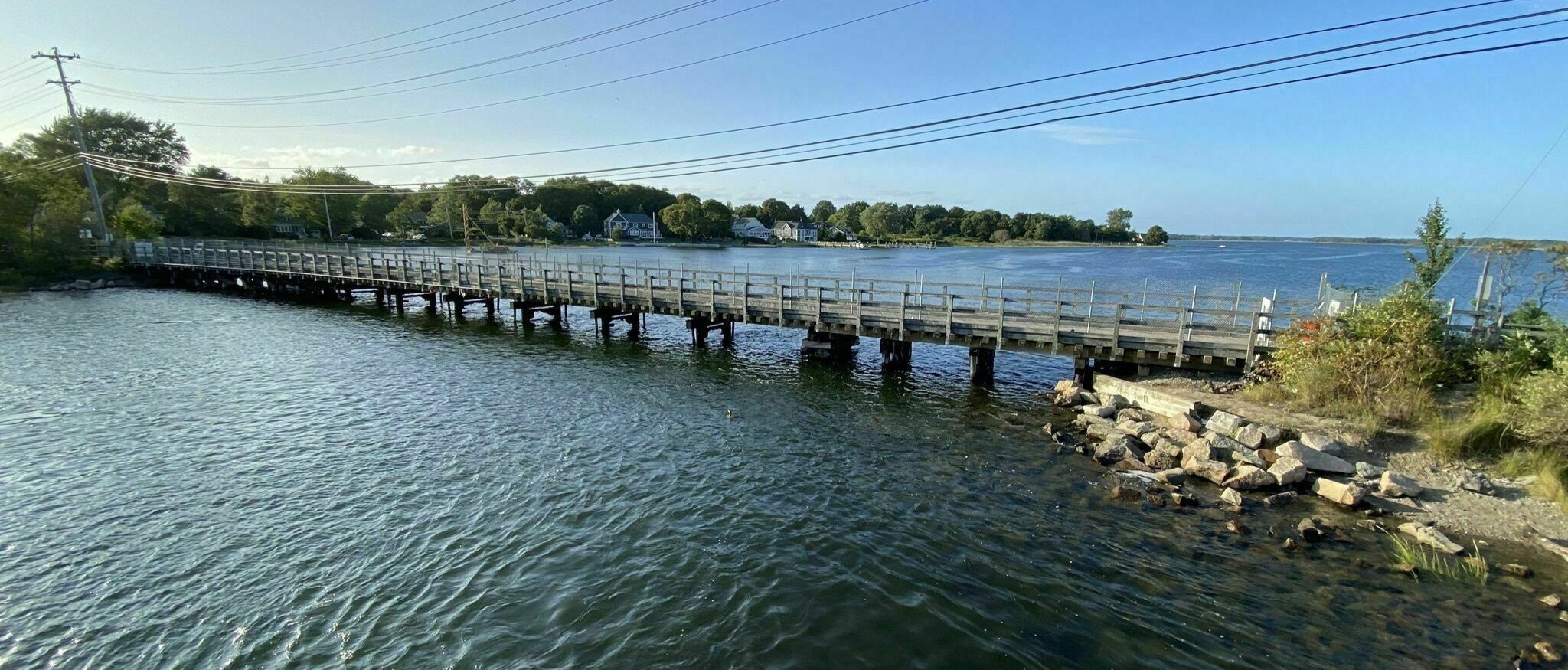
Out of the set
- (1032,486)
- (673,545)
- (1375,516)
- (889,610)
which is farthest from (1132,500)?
(673,545)

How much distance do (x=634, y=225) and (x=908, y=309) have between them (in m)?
128

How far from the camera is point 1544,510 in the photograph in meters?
10.7

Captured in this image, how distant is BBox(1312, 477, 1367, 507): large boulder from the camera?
38.0ft

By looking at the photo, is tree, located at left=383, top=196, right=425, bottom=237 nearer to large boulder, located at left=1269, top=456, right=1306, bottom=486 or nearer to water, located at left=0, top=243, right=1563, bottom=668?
water, located at left=0, top=243, right=1563, bottom=668

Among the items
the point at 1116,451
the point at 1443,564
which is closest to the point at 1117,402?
the point at 1116,451

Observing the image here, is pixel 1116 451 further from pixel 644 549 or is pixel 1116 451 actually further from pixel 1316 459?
pixel 644 549

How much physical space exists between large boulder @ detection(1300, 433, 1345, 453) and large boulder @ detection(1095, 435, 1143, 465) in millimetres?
3109

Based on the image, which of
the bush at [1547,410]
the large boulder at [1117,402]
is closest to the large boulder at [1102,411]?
the large boulder at [1117,402]

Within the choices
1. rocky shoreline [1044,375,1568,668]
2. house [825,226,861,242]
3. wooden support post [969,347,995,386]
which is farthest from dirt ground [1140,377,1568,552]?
house [825,226,861,242]

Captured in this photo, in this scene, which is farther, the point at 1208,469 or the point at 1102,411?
the point at 1102,411

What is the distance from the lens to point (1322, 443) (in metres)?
13.1

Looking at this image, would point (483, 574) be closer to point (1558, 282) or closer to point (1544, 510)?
point (1544, 510)

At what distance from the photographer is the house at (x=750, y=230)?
163750 mm

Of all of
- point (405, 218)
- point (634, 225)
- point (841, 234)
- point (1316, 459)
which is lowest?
point (1316, 459)
